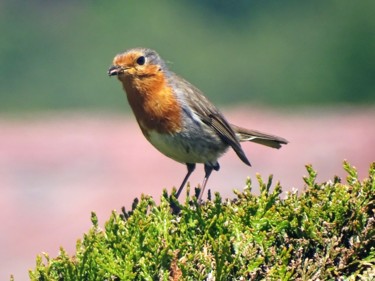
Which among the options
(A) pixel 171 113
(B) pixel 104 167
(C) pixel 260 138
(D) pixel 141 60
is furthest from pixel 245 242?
(B) pixel 104 167

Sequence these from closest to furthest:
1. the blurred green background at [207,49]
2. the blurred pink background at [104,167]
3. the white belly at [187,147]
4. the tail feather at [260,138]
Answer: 1. the white belly at [187,147]
2. the tail feather at [260,138]
3. the blurred pink background at [104,167]
4. the blurred green background at [207,49]

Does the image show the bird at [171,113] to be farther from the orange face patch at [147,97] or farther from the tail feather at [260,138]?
the tail feather at [260,138]

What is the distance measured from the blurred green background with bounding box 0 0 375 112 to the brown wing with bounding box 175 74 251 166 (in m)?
12.9

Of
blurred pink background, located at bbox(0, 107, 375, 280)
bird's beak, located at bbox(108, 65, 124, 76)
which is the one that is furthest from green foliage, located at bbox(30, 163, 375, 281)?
blurred pink background, located at bbox(0, 107, 375, 280)

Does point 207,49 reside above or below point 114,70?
above

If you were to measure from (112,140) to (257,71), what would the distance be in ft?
26.4

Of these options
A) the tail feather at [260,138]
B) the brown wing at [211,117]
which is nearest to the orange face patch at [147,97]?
the brown wing at [211,117]

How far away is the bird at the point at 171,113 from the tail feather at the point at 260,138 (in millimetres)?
357

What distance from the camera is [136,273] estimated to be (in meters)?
4.27

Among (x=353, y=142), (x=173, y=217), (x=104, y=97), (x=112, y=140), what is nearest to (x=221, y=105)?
(x=104, y=97)

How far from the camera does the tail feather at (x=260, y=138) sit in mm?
7856

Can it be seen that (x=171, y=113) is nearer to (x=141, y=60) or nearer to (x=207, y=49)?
(x=141, y=60)

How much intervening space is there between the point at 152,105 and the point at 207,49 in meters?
16.9

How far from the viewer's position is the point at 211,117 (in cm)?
752
